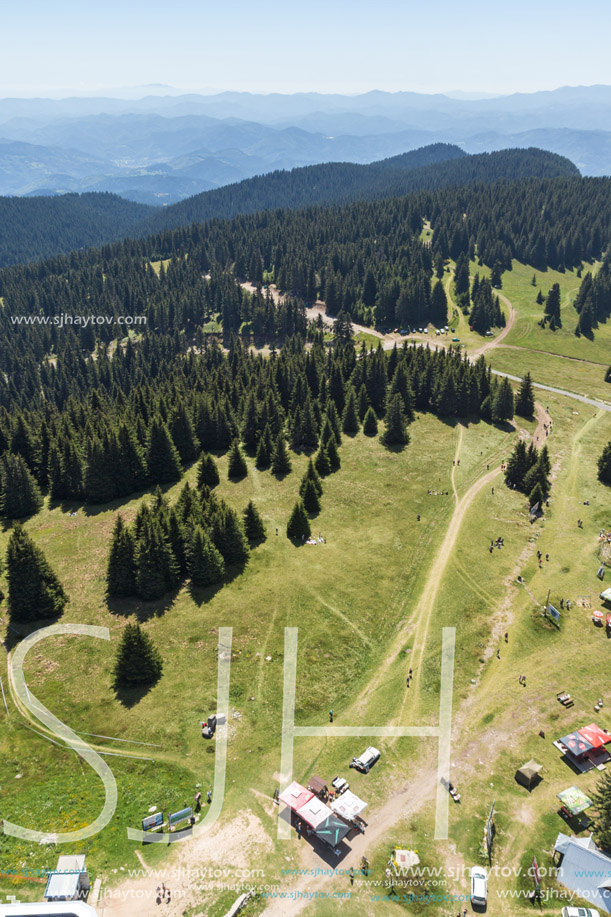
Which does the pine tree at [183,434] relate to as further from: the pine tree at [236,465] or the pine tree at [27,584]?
the pine tree at [27,584]

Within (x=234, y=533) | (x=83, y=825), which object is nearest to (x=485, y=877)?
(x=83, y=825)

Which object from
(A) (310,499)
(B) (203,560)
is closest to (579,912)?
(B) (203,560)

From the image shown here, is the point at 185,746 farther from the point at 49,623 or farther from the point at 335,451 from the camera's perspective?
the point at 335,451

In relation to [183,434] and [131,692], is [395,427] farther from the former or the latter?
[131,692]

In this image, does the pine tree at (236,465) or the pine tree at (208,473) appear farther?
the pine tree at (236,465)

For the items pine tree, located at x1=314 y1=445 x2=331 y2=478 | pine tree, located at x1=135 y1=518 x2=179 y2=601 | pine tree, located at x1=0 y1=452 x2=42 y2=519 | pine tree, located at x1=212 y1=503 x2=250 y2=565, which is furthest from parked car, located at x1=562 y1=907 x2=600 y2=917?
pine tree, located at x1=0 y1=452 x2=42 y2=519

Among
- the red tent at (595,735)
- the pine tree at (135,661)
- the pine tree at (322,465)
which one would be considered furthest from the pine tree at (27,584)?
the red tent at (595,735)

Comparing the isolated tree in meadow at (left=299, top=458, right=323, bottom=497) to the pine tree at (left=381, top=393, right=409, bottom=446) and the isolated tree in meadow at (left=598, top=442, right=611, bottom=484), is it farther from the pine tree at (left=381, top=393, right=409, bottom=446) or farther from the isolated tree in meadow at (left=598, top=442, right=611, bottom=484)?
the isolated tree in meadow at (left=598, top=442, right=611, bottom=484)

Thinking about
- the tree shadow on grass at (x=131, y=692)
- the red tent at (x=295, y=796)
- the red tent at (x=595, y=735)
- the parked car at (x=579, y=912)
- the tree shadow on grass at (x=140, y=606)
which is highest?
the red tent at (x=295, y=796)

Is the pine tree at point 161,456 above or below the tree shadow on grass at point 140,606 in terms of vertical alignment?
above
